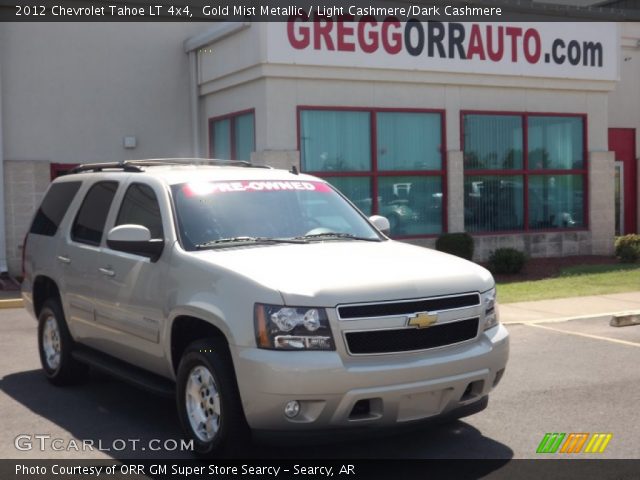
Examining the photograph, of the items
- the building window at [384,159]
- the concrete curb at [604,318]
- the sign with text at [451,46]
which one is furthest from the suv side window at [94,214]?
the building window at [384,159]

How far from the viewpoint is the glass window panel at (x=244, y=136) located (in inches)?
652

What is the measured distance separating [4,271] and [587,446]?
41.8 ft

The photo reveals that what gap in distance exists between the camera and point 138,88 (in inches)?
704

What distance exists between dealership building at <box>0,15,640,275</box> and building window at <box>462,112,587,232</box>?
30 millimetres

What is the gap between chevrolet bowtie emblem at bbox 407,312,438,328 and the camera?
17.9ft

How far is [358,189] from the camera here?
16.6m

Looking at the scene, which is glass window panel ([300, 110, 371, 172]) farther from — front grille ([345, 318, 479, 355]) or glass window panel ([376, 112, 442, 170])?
front grille ([345, 318, 479, 355])

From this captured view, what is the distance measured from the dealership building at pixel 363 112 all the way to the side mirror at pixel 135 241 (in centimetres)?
934

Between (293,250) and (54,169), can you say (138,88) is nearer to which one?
(54,169)

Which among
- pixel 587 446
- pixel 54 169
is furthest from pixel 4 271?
pixel 587 446

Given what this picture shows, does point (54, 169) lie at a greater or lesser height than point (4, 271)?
greater

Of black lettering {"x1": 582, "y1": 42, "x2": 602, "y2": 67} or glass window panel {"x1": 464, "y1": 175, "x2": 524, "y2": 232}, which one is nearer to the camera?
glass window panel {"x1": 464, "y1": 175, "x2": 524, "y2": 232}

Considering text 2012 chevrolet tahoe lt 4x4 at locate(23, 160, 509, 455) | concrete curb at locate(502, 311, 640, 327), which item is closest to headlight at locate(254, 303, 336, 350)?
text 2012 chevrolet tahoe lt 4x4 at locate(23, 160, 509, 455)

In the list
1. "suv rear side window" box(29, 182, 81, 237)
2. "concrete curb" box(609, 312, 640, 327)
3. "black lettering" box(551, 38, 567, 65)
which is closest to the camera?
"suv rear side window" box(29, 182, 81, 237)
